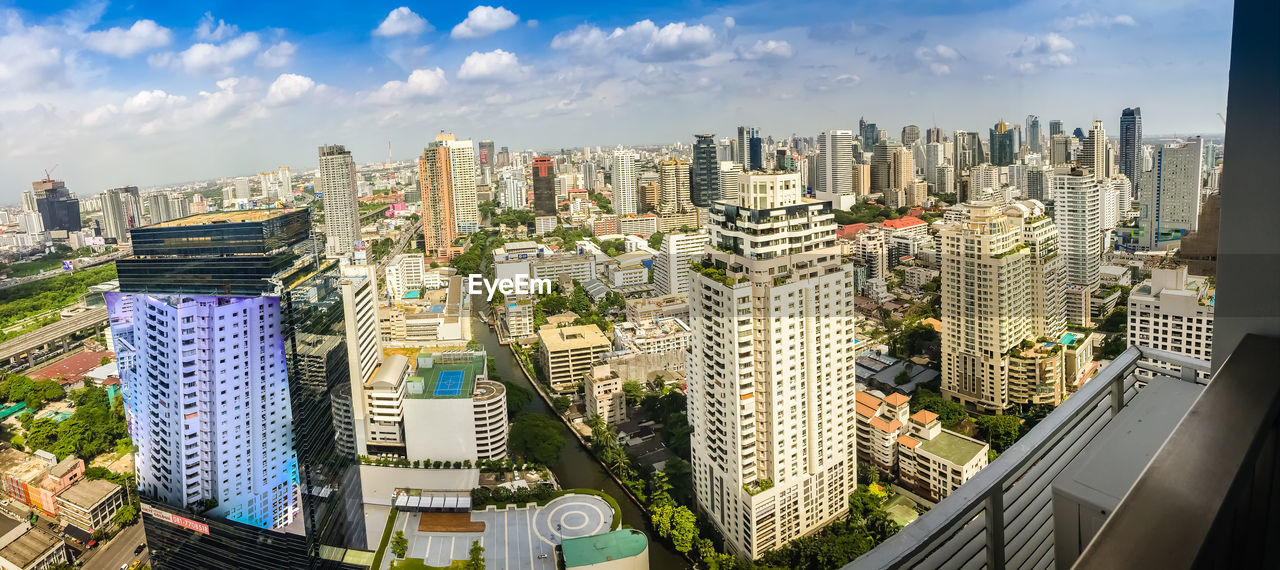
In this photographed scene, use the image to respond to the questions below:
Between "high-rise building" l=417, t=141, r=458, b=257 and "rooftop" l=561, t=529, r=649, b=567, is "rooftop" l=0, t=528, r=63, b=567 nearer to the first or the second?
"rooftop" l=561, t=529, r=649, b=567

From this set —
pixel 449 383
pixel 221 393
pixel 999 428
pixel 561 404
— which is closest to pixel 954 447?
pixel 999 428

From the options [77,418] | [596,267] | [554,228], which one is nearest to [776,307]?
[77,418]

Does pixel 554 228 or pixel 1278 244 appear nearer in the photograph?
pixel 1278 244

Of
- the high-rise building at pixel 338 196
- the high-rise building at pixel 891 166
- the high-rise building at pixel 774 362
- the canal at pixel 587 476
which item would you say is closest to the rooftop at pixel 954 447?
the high-rise building at pixel 774 362

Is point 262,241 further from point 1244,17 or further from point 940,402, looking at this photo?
point 940,402

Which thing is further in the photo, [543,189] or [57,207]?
[543,189]

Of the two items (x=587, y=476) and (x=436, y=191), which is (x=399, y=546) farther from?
(x=436, y=191)
